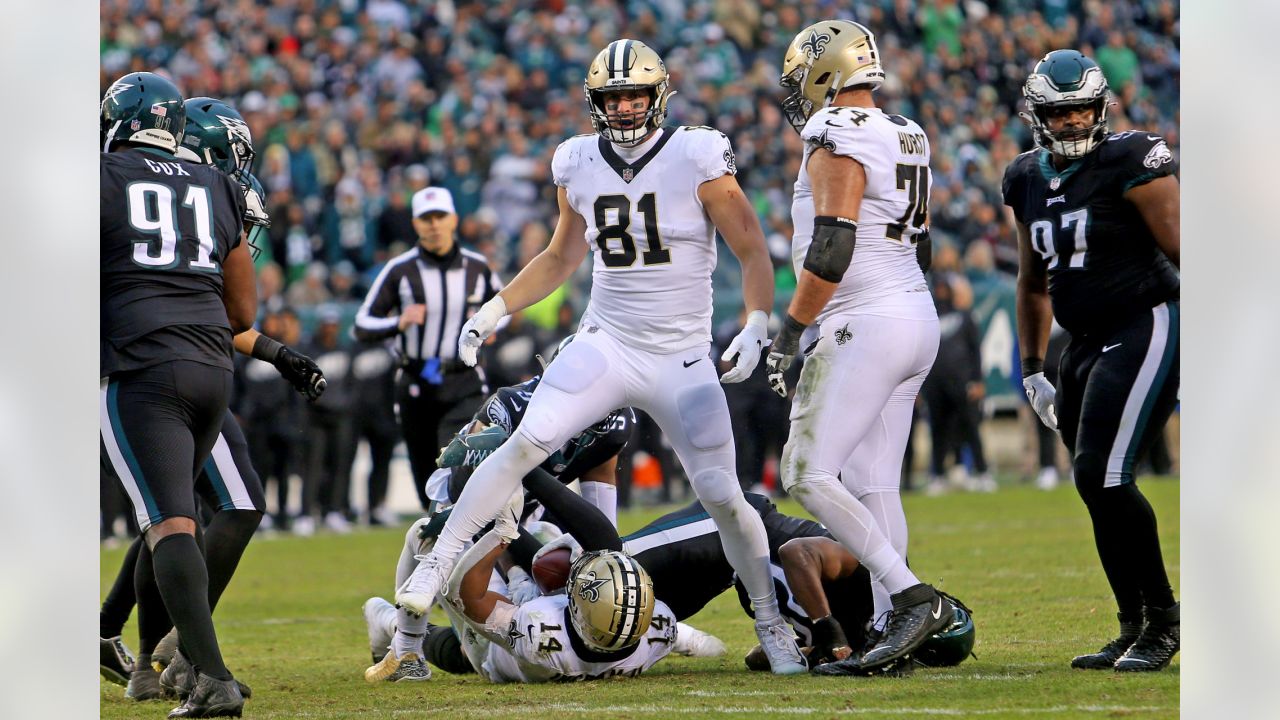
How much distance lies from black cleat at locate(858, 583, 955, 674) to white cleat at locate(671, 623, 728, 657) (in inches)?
39.4

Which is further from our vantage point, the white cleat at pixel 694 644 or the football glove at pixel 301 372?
the white cleat at pixel 694 644

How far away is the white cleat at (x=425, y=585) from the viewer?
511 cm

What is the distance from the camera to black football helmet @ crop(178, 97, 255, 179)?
5770 mm

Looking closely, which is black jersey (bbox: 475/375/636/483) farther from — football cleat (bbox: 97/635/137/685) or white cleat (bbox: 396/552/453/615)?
football cleat (bbox: 97/635/137/685)

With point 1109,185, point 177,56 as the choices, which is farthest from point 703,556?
point 177,56

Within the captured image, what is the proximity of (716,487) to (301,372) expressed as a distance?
1.50 metres

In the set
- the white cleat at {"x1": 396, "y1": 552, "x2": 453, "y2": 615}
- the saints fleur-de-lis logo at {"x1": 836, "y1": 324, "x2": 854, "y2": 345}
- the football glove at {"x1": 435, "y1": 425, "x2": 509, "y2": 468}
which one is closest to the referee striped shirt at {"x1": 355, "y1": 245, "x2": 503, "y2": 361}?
the football glove at {"x1": 435, "y1": 425, "x2": 509, "y2": 468}

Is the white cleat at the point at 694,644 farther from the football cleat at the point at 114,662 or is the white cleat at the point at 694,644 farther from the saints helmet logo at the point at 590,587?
the football cleat at the point at 114,662

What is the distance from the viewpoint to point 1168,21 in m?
19.7

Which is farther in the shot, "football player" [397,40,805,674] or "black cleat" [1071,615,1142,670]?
"football player" [397,40,805,674]

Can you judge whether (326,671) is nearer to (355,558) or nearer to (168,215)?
(168,215)

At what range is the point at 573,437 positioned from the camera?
5.68 metres

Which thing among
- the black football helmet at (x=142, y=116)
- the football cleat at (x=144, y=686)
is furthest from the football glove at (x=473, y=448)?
the black football helmet at (x=142, y=116)
